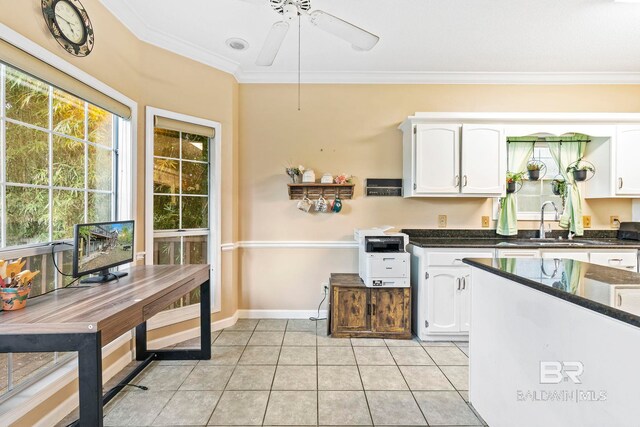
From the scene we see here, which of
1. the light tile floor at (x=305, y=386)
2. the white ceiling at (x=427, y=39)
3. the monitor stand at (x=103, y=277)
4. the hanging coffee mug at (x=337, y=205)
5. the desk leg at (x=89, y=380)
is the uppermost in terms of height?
the white ceiling at (x=427, y=39)

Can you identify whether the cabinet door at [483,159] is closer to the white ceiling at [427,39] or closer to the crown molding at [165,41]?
the white ceiling at [427,39]

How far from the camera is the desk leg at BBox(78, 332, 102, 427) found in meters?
1.14

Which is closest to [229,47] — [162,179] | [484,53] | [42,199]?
[162,179]

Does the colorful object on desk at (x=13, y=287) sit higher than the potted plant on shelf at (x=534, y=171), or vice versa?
the potted plant on shelf at (x=534, y=171)

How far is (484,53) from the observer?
282 centimetres

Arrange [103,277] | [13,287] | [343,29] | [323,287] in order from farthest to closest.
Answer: [323,287], [103,277], [343,29], [13,287]

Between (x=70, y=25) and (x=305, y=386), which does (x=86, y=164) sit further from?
(x=305, y=386)

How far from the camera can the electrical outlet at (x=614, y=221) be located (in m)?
3.22

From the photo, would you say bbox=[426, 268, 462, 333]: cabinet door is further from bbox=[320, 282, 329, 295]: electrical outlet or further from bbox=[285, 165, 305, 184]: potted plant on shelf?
bbox=[285, 165, 305, 184]: potted plant on shelf

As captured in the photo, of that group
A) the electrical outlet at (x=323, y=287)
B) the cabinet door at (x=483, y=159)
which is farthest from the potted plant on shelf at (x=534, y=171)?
the electrical outlet at (x=323, y=287)

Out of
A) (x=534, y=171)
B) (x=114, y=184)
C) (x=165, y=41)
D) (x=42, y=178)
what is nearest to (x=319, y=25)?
(x=165, y=41)

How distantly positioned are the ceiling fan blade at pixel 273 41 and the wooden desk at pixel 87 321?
5.28ft

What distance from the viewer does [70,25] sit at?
180cm

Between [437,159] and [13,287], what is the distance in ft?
10.4
